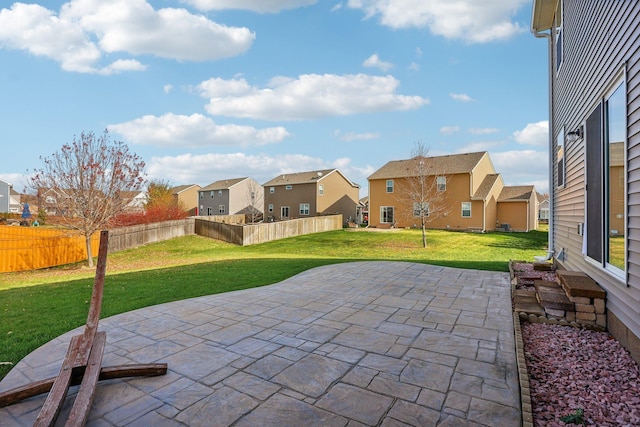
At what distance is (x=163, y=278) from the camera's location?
8.03 metres

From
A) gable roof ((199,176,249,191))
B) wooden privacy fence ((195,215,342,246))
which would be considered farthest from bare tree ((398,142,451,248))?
gable roof ((199,176,249,191))

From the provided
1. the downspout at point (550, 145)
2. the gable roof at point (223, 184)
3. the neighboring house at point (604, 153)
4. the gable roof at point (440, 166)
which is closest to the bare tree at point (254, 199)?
the gable roof at point (223, 184)

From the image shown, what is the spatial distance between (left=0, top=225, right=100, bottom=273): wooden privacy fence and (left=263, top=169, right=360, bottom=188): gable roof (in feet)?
67.2

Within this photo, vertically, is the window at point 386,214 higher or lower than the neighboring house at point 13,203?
lower

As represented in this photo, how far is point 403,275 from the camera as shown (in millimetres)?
7293

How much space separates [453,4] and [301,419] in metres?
9.32

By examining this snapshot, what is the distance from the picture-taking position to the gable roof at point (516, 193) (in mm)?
24297

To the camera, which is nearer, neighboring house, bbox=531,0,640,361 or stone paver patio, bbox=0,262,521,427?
stone paver patio, bbox=0,262,521,427

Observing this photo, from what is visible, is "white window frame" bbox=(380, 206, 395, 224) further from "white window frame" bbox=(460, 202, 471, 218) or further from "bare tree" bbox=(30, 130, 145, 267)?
"bare tree" bbox=(30, 130, 145, 267)

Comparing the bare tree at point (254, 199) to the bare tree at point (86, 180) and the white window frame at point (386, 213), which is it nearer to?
the white window frame at point (386, 213)

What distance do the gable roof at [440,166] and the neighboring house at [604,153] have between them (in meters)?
17.8

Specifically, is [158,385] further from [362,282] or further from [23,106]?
[23,106]

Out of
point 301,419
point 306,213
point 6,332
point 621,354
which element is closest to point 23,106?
point 6,332

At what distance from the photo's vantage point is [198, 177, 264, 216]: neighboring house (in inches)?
1531
